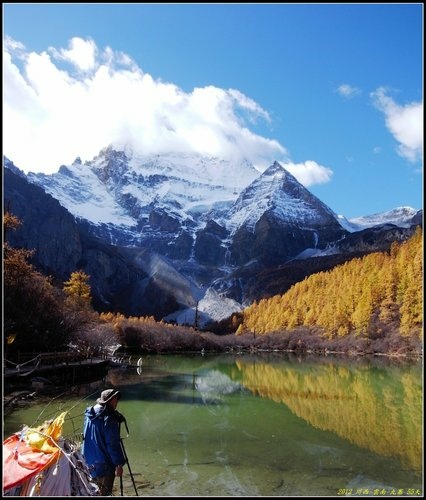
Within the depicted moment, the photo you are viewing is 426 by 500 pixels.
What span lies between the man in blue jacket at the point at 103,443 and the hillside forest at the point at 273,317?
875 inches

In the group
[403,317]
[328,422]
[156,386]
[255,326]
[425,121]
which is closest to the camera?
[425,121]

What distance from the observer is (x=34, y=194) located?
16588cm

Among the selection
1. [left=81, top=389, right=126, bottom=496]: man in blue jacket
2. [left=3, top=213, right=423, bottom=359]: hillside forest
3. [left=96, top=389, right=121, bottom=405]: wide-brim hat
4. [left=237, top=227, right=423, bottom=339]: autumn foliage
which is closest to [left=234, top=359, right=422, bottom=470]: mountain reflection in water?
[left=81, top=389, right=126, bottom=496]: man in blue jacket

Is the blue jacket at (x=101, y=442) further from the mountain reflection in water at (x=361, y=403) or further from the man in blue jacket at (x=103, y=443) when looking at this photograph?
the mountain reflection in water at (x=361, y=403)

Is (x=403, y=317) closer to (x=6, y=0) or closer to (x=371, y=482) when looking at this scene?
(x=371, y=482)

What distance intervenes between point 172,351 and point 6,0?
277 feet

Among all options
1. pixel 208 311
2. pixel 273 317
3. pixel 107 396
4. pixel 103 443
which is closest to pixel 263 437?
pixel 103 443

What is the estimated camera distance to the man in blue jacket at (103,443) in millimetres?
7125

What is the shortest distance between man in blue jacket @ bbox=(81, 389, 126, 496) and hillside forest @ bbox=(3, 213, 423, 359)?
22217mm

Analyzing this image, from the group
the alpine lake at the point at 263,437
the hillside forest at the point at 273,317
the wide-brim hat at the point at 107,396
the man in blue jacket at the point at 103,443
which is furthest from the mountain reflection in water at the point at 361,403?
the hillside forest at the point at 273,317

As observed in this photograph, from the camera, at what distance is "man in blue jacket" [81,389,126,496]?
23.4 feet

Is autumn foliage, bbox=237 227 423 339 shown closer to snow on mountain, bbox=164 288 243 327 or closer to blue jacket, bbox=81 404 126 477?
snow on mountain, bbox=164 288 243 327

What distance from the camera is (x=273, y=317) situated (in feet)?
405

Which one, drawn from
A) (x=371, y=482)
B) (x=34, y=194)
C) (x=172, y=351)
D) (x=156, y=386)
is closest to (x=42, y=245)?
(x=34, y=194)
